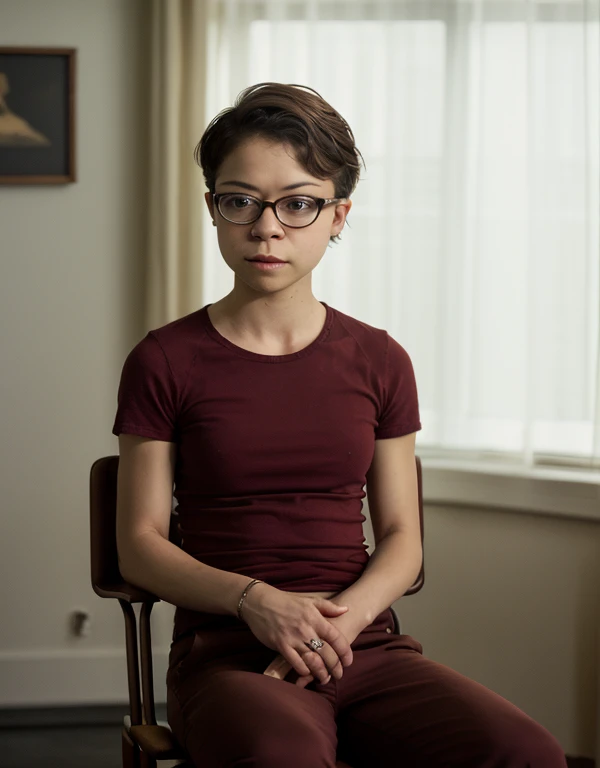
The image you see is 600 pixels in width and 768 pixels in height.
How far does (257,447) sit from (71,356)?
4.76 feet

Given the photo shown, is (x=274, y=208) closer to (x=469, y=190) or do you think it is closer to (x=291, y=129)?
(x=291, y=129)

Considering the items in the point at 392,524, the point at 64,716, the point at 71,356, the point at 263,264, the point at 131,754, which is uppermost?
the point at 263,264

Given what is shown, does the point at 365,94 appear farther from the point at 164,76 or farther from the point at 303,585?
the point at 303,585

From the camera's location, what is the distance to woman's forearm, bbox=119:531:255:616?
1.32 meters

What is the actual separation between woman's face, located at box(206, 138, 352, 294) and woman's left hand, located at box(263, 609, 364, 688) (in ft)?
1.74

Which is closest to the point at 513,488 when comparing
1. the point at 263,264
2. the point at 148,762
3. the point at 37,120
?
the point at 263,264

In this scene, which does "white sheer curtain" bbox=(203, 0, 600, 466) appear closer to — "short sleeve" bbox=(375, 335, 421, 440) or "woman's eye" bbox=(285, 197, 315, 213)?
"short sleeve" bbox=(375, 335, 421, 440)

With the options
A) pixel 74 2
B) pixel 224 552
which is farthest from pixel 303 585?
pixel 74 2

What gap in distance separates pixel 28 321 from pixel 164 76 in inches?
32.7

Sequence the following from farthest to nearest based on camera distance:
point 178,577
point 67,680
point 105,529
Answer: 1. point 67,680
2. point 105,529
3. point 178,577

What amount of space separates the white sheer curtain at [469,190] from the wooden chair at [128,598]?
0.94m

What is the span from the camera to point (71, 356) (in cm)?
271

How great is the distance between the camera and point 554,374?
2400 mm

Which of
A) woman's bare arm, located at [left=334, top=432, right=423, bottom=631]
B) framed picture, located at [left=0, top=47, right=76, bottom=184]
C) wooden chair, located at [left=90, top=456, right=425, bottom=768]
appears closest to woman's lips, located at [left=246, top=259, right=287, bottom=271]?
woman's bare arm, located at [left=334, top=432, right=423, bottom=631]
